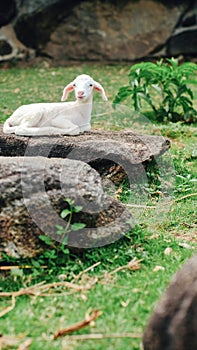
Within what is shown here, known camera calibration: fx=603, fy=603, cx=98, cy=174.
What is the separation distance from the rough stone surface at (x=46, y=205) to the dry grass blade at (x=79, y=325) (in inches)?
22.3

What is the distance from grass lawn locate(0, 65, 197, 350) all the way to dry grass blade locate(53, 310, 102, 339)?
0.02 metres

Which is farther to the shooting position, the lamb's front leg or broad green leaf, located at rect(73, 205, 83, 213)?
the lamb's front leg

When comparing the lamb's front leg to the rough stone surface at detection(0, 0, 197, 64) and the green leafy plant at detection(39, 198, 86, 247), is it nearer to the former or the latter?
the green leafy plant at detection(39, 198, 86, 247)

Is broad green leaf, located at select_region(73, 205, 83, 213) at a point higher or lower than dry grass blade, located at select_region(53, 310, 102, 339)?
higher

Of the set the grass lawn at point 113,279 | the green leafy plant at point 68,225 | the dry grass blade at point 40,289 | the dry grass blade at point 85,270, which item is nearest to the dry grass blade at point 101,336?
the grass lawn at point 113,279

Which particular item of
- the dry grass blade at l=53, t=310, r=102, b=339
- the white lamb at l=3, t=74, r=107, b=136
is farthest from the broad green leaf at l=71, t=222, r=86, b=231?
the white lamb at l=3, t=74, r=107, b=136

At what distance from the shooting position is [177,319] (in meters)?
2.29

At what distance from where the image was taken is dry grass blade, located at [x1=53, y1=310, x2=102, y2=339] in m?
2.59

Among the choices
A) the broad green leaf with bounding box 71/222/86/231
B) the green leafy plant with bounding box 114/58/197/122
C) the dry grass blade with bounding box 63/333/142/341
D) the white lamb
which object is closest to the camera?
the dry grass blade with bounding box 63/333/142/341

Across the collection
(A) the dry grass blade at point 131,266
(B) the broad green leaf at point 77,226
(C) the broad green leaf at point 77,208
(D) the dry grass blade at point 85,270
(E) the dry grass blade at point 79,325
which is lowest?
(A) the dry grass blade at point 131,266

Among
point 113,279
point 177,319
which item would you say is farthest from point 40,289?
point 177,319

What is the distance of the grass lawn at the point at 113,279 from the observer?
8.60 ft

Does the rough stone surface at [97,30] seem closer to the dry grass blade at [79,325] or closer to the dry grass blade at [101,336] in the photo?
the dry grass blade at [79,325]

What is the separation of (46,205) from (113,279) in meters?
0.52
